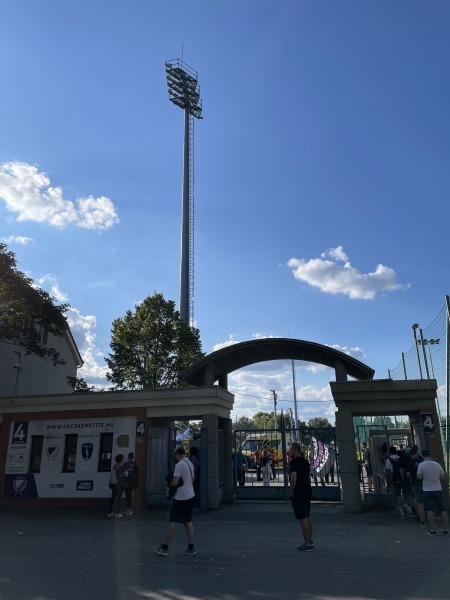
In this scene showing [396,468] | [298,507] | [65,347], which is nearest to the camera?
[298,507]

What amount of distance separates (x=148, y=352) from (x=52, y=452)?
11.3 meters

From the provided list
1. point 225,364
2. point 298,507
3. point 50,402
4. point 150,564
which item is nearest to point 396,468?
point 298,507

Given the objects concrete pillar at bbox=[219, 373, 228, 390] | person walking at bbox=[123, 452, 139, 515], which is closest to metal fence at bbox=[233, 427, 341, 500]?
concrete pillar at bbox=[219, 373, 228, 390]

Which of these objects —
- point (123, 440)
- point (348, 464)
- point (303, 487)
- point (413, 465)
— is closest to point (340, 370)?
point (348, 464)

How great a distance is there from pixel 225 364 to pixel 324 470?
5303mm

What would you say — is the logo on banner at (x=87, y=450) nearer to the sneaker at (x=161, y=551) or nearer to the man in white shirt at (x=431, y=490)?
the sneaker at (x=161, y=551)

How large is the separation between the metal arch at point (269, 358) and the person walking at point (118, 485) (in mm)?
3558

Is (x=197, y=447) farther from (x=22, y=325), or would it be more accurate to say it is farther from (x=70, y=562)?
(x=70, y=562)

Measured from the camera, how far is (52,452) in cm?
1591

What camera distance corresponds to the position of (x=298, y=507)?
331 inches

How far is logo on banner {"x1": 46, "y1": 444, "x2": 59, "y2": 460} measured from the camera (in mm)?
15867

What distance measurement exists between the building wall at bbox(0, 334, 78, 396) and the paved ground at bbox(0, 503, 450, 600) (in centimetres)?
1287

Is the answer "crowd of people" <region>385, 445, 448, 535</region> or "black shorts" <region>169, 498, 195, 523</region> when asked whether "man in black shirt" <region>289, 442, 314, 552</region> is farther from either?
"crowd of people" <region>385, 445, 448, 535</region>

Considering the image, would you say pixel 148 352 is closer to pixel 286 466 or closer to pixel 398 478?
pixel 286 466
